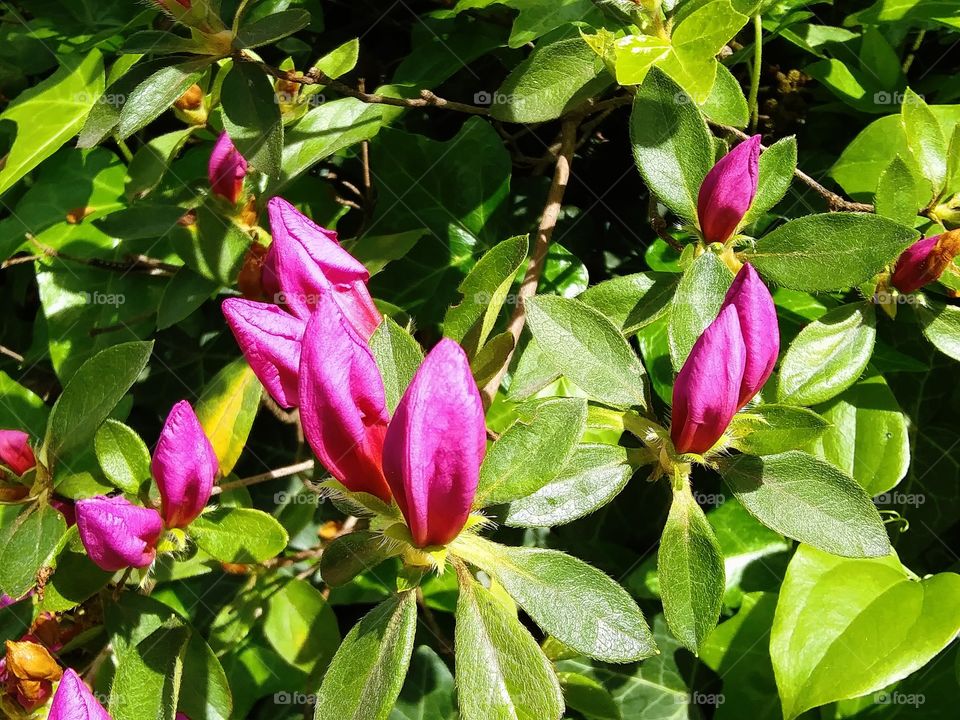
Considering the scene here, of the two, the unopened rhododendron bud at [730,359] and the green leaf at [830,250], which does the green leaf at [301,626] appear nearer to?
the unopened rhododendron bud at [730,359]

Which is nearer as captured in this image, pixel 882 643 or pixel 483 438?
pixel 483 438

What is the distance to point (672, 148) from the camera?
1.02 m

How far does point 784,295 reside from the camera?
4.22 ft

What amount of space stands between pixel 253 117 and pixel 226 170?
0.60 ft

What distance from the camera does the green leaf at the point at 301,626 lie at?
121cm

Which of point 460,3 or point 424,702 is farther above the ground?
point 460,3

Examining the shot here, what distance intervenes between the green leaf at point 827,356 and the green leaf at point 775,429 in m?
0.16

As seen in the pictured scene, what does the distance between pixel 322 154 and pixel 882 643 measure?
1.02 meters

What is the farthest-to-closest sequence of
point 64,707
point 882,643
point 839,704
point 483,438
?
point 839,704 < point 882,643 < point 64,707 < point 483,438

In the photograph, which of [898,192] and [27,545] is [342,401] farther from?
[898,192]

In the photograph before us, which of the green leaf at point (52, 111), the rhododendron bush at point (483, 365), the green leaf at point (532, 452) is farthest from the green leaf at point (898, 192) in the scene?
the green leaf at point (52, 111)

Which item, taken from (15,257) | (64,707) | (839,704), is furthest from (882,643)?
(15,257)

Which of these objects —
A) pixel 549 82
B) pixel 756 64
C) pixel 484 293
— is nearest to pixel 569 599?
pixel 484 293

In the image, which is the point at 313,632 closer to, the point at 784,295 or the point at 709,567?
the point at 709,567
